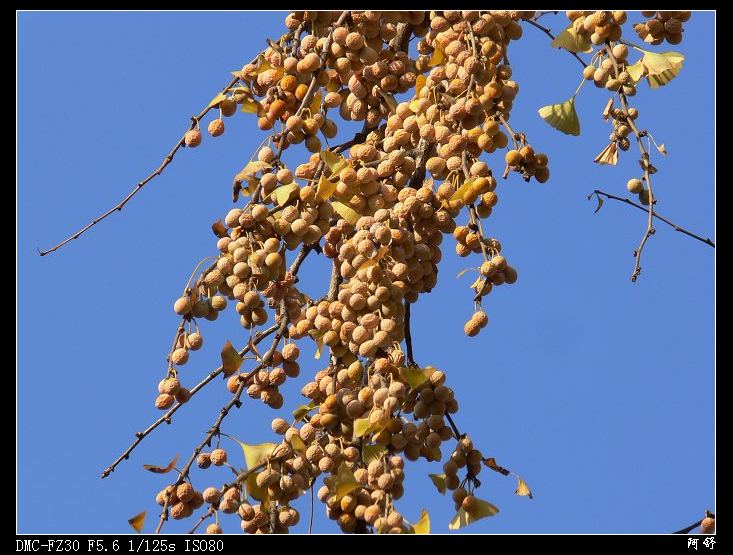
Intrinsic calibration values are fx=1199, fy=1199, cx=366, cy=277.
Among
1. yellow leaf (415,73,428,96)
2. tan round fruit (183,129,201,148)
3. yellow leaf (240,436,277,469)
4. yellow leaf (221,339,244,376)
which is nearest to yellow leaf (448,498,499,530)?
yellow leaf (240,436,277,469)

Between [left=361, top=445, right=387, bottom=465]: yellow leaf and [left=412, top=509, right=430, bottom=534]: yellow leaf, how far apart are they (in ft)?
0.47

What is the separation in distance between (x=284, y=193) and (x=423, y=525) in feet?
2.06

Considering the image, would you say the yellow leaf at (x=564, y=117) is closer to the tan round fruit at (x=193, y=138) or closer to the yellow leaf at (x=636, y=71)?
the yellow leaf at (x=636, y=71)

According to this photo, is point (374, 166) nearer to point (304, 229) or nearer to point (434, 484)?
point (304, 229)

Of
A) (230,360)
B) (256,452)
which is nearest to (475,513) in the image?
(256,452)

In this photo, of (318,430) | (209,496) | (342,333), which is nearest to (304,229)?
(342,333)

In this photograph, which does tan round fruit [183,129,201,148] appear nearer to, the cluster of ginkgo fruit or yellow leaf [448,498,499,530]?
the cluster of ginkgo fruit

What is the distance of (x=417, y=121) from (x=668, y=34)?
56cm

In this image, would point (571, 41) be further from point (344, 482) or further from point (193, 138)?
point (344, 482)

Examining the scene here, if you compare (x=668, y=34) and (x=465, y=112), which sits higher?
(x=668, y=34)

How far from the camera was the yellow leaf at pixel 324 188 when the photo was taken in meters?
2.12

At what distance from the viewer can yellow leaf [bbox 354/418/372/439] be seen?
198 centimetres

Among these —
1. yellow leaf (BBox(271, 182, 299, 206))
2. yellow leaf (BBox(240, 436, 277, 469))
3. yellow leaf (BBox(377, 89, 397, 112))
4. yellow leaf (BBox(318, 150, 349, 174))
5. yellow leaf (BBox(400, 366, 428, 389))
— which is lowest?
yellow leaf (BBox(240, 436, 277, 469))

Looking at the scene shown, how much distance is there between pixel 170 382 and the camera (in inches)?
83.0
